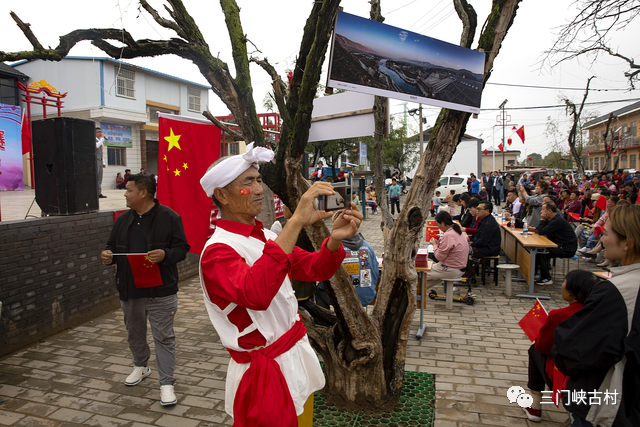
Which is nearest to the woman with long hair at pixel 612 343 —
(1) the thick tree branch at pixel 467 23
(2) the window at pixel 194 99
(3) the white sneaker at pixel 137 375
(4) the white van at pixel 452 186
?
(1) the thick tree branch at pixel 467 23

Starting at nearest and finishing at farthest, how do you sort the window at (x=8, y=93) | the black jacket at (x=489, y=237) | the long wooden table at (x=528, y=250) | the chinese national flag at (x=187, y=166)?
the chinese national flag at (x=187, y=166) → the long wooden table at (x=528, y=250) → the black jacket at (x=489, y=237) → the window at (x=8, y=93)

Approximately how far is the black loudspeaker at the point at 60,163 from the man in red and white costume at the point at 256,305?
14.3 ft

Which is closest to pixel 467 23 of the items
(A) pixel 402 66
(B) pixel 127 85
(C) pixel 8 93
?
(A) pixel 402 66

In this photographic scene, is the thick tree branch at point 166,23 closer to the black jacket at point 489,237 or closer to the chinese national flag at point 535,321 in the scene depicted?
the chinese national flag at point 535,321

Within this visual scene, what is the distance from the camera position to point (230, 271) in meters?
1.63

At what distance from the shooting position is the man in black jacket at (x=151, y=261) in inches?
143

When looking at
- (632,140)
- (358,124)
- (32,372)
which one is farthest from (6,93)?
(632,140)

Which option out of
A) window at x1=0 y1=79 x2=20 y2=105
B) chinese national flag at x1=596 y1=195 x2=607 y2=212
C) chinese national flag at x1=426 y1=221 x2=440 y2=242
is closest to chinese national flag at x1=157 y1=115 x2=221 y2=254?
chinese national flag at x1=426 y1=221 x2=440 y2=242

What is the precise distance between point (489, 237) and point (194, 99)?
23.3 m

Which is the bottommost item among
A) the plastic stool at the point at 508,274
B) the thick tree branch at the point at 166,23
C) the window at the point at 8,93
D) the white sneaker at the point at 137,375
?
the white sneaker at the point at 137,375

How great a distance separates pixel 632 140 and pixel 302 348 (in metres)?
49.4

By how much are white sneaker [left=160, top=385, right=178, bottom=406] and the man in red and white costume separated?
1945 mm

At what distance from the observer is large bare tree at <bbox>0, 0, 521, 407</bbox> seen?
10.4 ft

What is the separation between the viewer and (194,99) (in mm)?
26344
